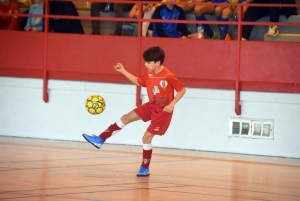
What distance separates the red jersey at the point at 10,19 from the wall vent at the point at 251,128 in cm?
409

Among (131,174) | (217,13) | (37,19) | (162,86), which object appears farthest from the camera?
(37,19)

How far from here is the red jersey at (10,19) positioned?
1088 cm

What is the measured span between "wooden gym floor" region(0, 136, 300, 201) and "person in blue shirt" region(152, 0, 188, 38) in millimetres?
1849

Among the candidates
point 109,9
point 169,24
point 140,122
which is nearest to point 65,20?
point 109,9

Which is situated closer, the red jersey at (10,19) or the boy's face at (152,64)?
the boy's face at (152,64)

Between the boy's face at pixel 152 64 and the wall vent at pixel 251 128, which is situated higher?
the boy's face at pixel 152 64

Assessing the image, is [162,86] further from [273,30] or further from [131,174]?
[273,30]

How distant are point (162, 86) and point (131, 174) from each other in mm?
1156

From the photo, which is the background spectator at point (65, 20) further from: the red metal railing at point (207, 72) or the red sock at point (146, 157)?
the red sock at point (146, 157)

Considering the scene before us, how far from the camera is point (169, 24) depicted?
10047mm

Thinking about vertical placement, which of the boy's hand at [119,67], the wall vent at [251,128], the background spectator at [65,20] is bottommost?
the wall vent at [251,128]

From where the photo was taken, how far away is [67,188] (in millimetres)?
6691

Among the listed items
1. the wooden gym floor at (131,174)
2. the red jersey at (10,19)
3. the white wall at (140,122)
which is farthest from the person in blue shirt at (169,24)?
the red jersey at (10,19)

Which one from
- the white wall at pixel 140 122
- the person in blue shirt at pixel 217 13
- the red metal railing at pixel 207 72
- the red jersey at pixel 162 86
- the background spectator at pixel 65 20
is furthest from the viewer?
the background spectator at pixel 65 20
